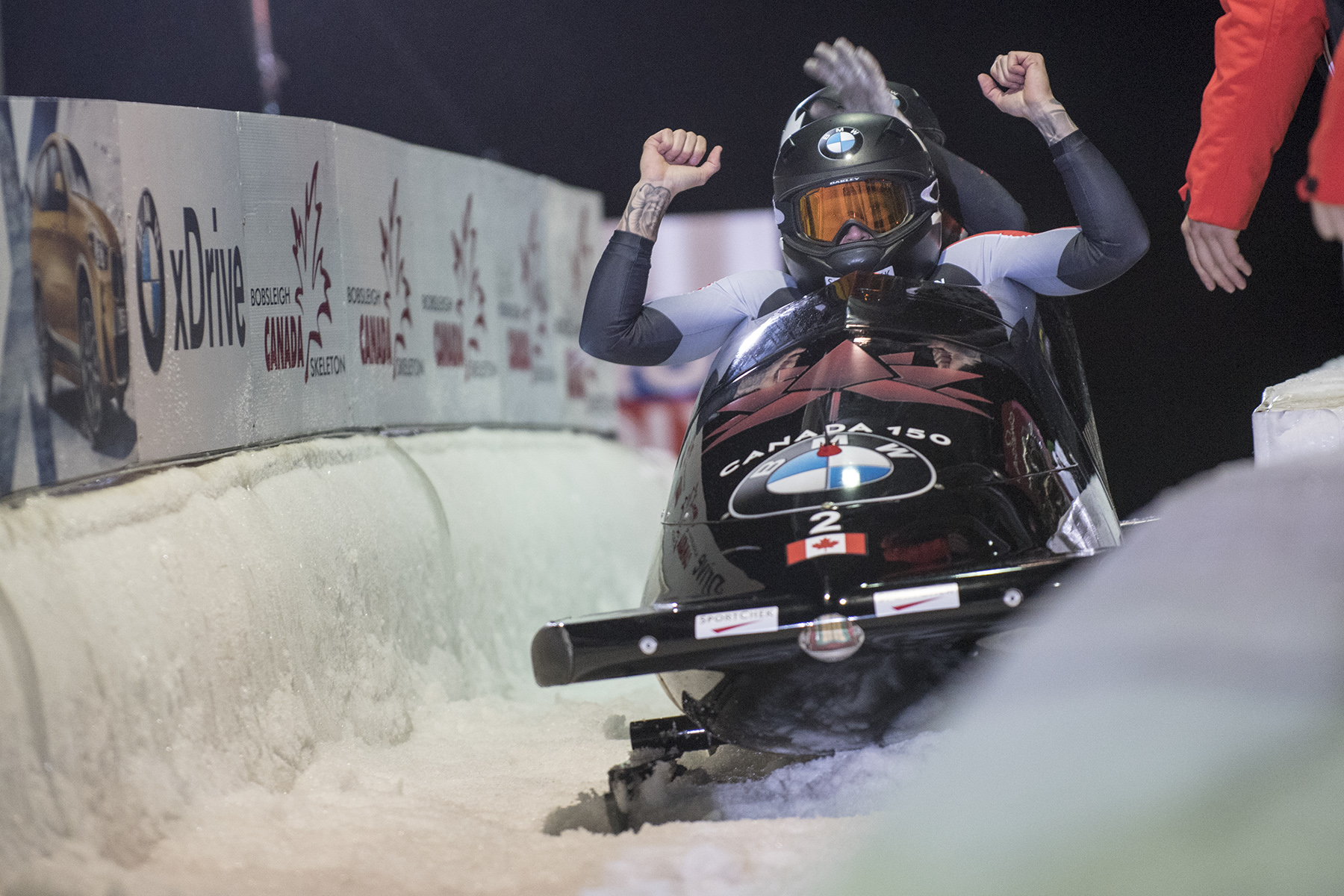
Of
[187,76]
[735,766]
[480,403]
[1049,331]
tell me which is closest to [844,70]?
[1049,331]

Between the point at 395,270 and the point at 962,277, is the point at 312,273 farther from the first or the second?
the point at 962,277

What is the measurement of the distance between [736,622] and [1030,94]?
2.10 meters

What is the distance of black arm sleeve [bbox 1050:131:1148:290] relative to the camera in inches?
133

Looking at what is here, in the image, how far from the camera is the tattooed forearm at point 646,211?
3.62 metres

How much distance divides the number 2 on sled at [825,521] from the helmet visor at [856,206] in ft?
4.32

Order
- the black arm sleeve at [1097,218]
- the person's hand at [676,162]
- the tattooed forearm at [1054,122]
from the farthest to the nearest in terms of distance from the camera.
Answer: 1. the person's hand at [676,162]
2. the tattooed forearm at [1054,122]
3. the black arm sleeve at [1097,218]

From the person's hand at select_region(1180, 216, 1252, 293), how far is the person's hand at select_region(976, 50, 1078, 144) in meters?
0.87

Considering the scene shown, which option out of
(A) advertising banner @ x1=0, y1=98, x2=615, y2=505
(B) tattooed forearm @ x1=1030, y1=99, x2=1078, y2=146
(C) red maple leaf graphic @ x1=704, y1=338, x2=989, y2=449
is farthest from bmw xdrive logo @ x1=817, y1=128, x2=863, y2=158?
(A) advertising banner @ x1=0, y1=98, x2=615, y2=505

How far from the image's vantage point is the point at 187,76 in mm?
8430

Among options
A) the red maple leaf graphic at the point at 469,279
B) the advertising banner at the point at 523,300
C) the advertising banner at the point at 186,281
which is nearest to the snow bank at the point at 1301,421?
the advertising banner at the point at 186,281

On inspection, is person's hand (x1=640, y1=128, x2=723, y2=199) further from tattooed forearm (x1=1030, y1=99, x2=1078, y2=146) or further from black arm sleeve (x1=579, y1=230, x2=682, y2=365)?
tattooed forearm (x1=1030, y1=99, x2=1078, y2=146)

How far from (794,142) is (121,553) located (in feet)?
6.66

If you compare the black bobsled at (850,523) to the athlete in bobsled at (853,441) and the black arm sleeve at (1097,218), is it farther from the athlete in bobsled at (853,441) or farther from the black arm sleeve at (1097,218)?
the black arm sleeve at (1097,218)

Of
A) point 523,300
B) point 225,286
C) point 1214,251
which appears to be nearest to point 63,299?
point 225,286
